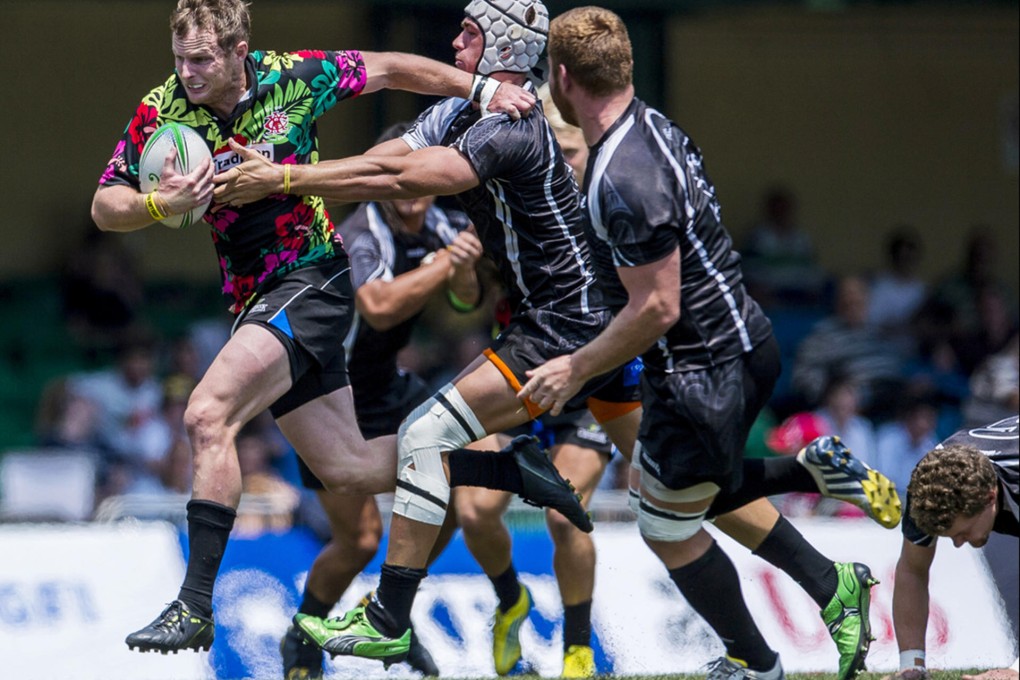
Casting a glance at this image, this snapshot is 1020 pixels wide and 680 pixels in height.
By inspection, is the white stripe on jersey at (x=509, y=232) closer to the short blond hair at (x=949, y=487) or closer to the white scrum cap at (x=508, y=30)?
the white scrum cap at (x=508, y=30)

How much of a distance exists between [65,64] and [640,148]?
10.1 m

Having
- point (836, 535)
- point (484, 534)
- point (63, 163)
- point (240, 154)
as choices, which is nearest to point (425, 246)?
point (484, 534)

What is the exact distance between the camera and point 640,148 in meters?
5.14

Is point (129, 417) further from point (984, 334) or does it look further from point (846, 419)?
point (984, 334)

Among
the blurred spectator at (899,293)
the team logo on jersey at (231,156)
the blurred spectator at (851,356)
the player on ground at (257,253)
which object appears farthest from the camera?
the blurred spectator at (899,293)

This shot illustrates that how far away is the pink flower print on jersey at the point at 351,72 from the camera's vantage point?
19.7ft

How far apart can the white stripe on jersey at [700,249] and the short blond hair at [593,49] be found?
0.19m

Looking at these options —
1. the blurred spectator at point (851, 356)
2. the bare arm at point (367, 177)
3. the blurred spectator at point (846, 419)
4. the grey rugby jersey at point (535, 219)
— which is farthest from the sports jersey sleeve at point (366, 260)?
the blurred spectator at point (851, 356)

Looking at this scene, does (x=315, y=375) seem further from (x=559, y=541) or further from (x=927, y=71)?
(x=927, y=71)

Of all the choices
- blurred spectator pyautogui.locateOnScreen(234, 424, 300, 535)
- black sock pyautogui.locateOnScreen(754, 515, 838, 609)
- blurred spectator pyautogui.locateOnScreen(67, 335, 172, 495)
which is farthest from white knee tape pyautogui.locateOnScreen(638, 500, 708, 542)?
blurred spectator pyautogui.locateOnScreen(67, 335, 172, 495)

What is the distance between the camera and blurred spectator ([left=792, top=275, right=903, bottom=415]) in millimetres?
12234

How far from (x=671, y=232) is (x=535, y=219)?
2.60 ft

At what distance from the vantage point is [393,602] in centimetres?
554

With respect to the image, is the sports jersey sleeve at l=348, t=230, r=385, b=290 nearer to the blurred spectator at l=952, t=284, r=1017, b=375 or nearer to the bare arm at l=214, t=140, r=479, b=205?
the bare arm at l=214, t=140, r=479, b=205
